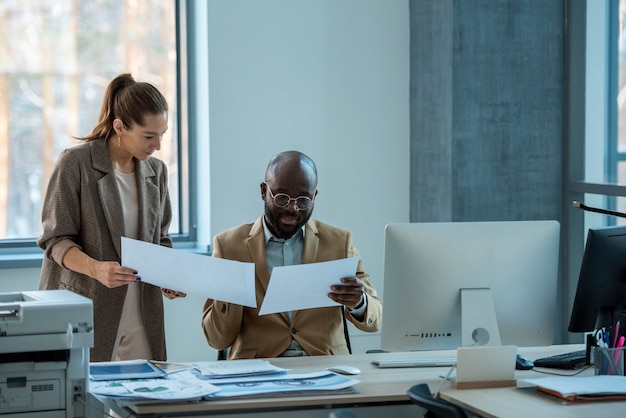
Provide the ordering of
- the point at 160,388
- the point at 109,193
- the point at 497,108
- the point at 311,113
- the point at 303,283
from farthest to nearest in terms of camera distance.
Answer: the point at 311,113
the point at 497,108
the point at 109,193
the point at 303,283
the point at 160,388

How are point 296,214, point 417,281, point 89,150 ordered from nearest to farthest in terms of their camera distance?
point 417,281 → point 296,214 → point 89,150

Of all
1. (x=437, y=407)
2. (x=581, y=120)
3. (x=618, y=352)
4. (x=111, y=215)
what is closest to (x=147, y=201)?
(x=111, y=215)

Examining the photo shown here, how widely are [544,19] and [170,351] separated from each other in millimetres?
2420

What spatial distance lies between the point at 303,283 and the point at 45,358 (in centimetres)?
75

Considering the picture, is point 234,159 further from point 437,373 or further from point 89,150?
point 437,373

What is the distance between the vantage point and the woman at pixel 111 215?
3129 mm

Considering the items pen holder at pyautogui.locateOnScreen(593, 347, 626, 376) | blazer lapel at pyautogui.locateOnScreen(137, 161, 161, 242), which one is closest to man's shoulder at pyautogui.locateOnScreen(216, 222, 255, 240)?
blazer lapel at pyautogui.locateOnScreen(137, 161, 161, 242)

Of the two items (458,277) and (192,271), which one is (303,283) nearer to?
(192,271)

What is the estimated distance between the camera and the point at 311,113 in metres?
4.62

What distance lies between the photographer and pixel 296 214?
2961mm

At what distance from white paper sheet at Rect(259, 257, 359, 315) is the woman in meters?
0.68

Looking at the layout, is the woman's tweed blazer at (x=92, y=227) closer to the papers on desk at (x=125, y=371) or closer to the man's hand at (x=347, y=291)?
the papers on desk at (x=125, y=371)

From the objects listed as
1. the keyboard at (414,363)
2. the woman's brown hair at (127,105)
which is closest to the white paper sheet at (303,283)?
the keyboard at (414,363)

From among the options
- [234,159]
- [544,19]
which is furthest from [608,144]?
[234,159]
